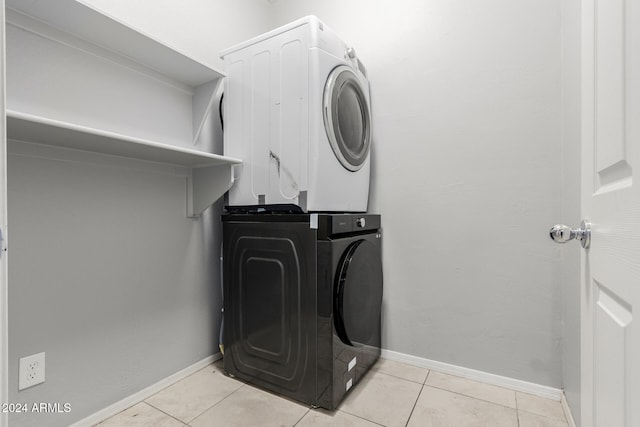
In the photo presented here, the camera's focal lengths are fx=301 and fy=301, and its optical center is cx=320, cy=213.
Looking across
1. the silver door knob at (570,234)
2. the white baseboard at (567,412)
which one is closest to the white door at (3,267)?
the silver door knob at (570,234)

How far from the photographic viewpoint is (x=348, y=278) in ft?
4.84

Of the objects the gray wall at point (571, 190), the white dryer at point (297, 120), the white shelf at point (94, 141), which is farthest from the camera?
the white dryer at point (297, 120)

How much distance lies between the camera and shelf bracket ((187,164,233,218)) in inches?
66.2

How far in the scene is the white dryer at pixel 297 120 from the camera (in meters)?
1.47

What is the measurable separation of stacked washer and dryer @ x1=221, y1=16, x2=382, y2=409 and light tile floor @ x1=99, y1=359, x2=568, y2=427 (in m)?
0.08

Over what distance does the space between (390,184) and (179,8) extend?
1630 millimetres

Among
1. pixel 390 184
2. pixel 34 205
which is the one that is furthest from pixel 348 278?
pixel 34 205

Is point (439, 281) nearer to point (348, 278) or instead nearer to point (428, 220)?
point (428, 220)

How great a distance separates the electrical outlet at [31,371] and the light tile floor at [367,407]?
1.21ft

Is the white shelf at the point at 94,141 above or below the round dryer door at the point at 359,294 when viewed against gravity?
above

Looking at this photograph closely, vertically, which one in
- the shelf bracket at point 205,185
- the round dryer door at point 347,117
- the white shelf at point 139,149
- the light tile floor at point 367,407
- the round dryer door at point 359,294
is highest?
the round dryer door at point 347,117

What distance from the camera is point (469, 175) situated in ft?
5.63

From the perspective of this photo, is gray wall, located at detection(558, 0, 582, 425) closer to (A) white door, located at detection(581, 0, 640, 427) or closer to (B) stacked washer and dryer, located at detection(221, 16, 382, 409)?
(A) white door, located at detection(581, 0, 640, 427)

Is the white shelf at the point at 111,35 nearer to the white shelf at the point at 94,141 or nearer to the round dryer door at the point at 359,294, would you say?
the white shelf at the point at 94,141
